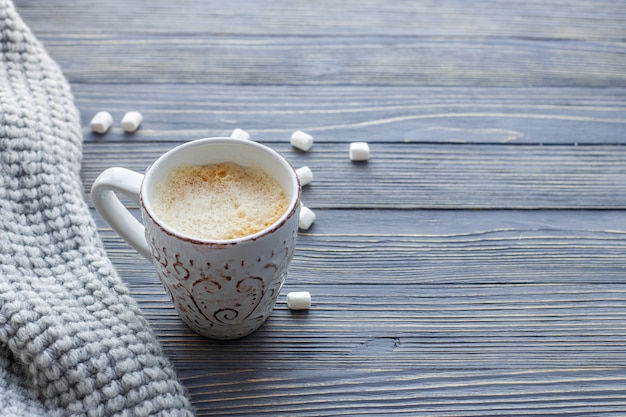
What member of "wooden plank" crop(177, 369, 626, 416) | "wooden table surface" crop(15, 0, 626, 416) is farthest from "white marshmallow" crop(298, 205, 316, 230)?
"wooden plank" crop(177, 369, 626, 416)

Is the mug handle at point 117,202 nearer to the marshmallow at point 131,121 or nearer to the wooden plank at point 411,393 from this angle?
the wooden plank at point 411,393

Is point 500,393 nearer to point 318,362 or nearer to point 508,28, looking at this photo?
point 318,362

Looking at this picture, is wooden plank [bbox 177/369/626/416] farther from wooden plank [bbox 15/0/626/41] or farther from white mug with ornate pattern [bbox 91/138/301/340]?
wooden plank [bbox 15/0/626/41]

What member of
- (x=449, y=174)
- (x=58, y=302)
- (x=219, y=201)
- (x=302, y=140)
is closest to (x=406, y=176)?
(x=449, y=174)

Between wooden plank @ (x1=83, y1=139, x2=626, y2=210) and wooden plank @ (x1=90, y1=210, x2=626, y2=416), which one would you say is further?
wooden plank @ (x1=83, y1=139, x2=626, y2=210)

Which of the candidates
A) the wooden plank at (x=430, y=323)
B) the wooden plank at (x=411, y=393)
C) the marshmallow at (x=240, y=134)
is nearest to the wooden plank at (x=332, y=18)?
the marshmallow at (x=240, y=134)

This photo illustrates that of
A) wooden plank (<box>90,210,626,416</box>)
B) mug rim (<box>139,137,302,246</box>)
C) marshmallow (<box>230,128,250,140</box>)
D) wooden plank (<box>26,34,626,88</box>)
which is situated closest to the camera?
mug rim (<box>139,137,302,246</box>)
